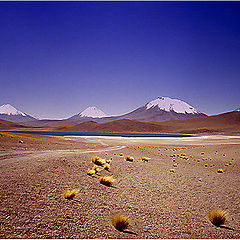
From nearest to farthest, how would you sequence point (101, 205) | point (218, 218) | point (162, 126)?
point (218, 218) → point (101, 205) → point (162, 126)

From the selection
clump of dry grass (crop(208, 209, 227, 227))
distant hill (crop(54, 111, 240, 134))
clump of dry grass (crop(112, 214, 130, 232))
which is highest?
distant hill (crop(54, 111, 240, 134))

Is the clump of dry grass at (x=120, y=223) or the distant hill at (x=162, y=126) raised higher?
the distant hill at (x=162, y=126)

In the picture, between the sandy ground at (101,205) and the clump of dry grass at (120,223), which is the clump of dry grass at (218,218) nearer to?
the sandy ground at (101,205)

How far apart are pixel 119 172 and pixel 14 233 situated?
21.8 ft

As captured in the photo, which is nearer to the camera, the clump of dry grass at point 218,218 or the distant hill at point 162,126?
the clump of dry grass at point 218,218

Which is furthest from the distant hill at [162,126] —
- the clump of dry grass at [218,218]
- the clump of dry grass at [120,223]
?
the clump of dry grass at [120,223]

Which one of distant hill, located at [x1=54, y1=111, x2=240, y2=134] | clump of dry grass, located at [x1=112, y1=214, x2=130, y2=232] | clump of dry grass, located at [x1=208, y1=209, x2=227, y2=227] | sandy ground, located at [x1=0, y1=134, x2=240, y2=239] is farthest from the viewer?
distant hill, located at [x1=54, y1=111, x2=240, y2=134]

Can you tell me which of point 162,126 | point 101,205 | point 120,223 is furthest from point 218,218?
point 162,126

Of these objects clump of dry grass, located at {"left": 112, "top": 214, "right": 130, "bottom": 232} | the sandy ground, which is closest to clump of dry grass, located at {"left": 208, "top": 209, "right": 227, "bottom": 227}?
the sandy ground

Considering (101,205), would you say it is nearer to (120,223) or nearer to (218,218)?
(120,223)

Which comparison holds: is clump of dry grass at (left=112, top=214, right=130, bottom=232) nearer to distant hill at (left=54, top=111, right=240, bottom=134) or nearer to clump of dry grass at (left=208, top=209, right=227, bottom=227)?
Result: clump of dry grass at (left=208, top=209, right=227, bottom=227)

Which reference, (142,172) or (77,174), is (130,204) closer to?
(77,174)

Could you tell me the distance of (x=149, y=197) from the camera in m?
6.93

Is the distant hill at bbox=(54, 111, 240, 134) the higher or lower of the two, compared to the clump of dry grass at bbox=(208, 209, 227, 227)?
higher
